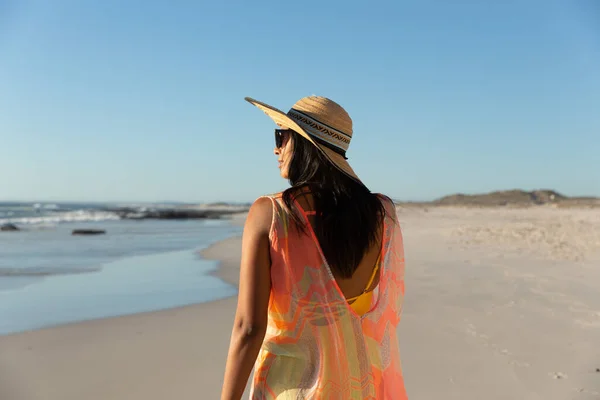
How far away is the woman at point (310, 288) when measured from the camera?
4.83ft

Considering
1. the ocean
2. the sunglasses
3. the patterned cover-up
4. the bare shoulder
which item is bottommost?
the ocean

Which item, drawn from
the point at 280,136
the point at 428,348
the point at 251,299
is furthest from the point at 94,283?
the point at 251,299

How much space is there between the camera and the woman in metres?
1.47

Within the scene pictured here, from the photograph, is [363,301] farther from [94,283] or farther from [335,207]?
[94,283]

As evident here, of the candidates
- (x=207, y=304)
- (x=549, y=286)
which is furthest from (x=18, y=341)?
(x=549, y=286)

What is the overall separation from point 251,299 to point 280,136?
0.51 m

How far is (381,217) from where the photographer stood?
1656 mm

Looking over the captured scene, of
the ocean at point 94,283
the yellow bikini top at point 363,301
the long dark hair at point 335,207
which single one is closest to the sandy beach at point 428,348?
the ocean at point 94,283

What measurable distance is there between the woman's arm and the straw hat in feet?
0.81

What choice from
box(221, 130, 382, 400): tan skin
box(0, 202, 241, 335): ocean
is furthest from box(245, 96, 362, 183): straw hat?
box(0, 202, 241, 335): ocean

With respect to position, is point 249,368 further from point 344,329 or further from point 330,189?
point 330,189

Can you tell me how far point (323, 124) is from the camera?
1.64m

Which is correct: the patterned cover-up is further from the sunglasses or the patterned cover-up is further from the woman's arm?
the sunglasses

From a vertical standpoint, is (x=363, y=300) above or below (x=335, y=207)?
below
